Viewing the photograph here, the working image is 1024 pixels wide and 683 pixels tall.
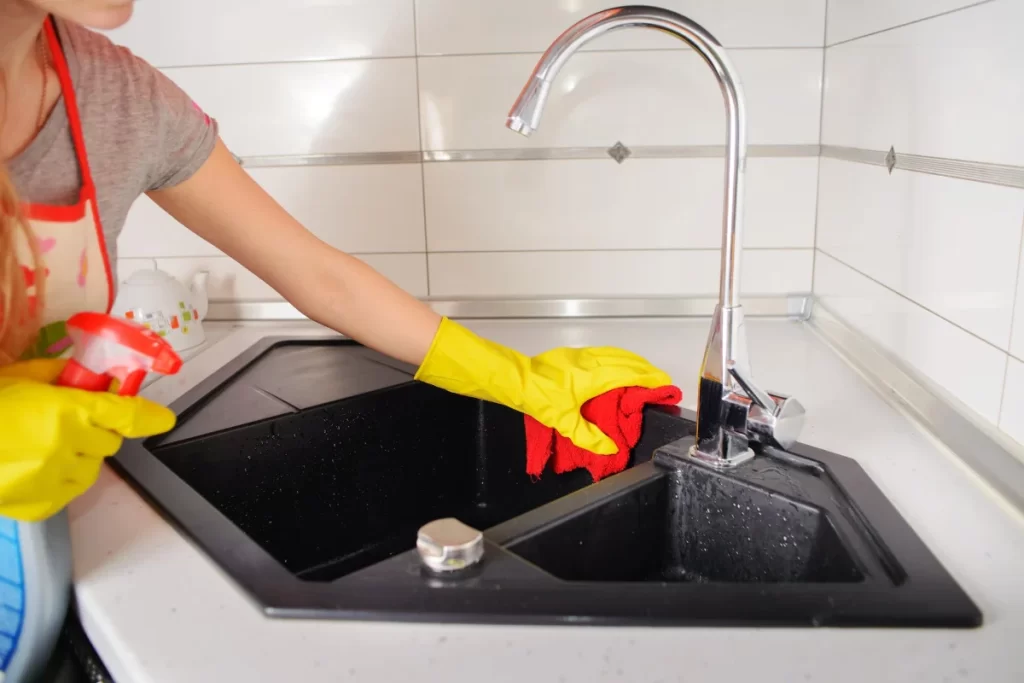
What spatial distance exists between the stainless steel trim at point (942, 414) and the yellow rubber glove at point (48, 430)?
74cm

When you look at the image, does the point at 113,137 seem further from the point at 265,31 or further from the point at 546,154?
the point at 546,154

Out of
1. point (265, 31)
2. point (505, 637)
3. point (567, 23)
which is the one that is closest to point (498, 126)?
point (567, 23)

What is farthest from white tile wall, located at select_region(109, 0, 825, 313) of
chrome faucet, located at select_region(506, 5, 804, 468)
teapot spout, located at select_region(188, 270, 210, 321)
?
chrome faucet, located at select_region(506, 5, 804, 468)

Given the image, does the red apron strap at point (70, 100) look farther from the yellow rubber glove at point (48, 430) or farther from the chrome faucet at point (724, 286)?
the chrome faucet at point (724, 286)

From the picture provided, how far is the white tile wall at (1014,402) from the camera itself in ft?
2.54

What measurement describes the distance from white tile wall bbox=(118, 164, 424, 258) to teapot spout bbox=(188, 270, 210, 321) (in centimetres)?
12

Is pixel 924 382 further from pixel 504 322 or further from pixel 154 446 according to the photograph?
pixel 154 446

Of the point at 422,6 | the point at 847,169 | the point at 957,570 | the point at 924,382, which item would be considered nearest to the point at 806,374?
the point at 924,382

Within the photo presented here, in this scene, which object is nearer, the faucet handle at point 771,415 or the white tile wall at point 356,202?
the faucet handle at point 771,415

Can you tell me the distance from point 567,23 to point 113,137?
2.46 ft

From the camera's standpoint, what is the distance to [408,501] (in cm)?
114

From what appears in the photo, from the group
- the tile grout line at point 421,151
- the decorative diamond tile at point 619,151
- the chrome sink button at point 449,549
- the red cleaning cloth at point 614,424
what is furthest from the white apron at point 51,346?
the decorative diamond tile at point 619,151

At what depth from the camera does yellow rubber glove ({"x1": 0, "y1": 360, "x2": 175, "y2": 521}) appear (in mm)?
604

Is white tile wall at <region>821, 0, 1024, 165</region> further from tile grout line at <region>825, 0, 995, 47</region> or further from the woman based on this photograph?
the woman
